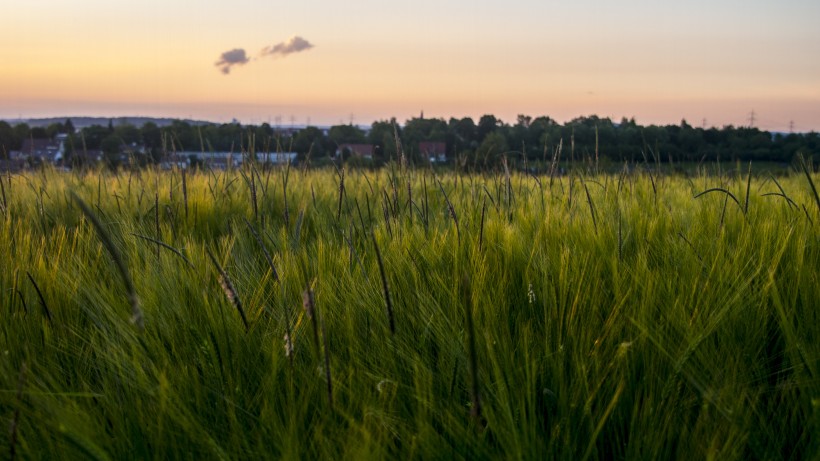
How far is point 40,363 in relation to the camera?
1.15m

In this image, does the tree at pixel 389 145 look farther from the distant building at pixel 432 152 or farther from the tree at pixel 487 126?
the tree at pixel 487 126

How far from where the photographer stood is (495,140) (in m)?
13.7

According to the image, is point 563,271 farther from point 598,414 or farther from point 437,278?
point 598,414

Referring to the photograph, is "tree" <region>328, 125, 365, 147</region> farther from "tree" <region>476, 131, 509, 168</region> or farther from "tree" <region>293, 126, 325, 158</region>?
"tree" <region>476, 131, 509, 168</region>

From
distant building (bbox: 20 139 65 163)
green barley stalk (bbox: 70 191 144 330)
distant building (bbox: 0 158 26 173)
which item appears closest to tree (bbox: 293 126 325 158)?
distant building (bbox: 0 158 26 173)

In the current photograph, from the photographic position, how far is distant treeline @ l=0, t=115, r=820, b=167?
3.74m

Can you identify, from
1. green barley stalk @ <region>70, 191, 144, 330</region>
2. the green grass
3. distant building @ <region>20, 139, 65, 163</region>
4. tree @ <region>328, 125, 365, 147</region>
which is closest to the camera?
green barley stalk @ <region>70, 191, 144, 330</region>

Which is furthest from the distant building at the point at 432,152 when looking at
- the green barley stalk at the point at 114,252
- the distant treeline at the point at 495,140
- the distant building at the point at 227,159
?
the green barley stalk at the point at 114,252

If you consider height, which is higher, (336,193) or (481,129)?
(481,129)

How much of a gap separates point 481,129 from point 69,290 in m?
14.7

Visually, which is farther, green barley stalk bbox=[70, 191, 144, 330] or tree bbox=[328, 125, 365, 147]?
tree bbox=[328, 125, 365, 147]

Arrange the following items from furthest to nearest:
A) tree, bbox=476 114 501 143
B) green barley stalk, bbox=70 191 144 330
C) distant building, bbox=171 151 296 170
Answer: tree, bbox=476 114 501 143 < distant building, bbox=171 151 296 170 < green barley stalk, bbox=70 191 144 330

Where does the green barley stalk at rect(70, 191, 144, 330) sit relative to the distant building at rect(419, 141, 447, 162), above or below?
below

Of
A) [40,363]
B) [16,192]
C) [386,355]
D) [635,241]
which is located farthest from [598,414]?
[16,192]
